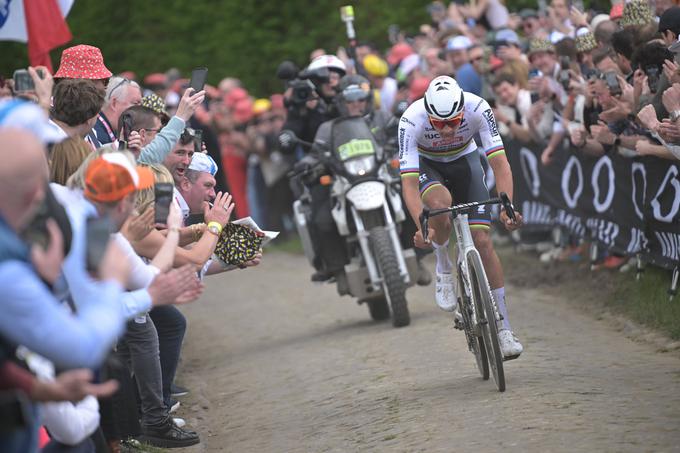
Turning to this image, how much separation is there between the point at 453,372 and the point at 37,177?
18.7ft

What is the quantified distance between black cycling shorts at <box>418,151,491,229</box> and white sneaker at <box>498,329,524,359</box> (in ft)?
4.04

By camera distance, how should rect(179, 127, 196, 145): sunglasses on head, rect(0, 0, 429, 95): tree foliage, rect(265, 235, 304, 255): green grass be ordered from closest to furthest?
1. rect(179, 127, 196, 145): sunglasses on head
2. rect(265, 235, 304, 255): green grass
3. rect(0, 0, 429, 95): tree foliage

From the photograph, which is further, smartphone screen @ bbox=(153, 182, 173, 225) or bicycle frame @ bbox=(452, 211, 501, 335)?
bicycle frame @ bbox=(452, 211, 501, 335)

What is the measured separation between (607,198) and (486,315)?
5513mm

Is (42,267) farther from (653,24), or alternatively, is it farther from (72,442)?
(653,24)

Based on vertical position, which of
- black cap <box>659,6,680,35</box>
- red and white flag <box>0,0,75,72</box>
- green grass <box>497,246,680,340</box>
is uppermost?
red and white flag <box>0,0,75,72</box>

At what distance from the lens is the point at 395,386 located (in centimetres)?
971

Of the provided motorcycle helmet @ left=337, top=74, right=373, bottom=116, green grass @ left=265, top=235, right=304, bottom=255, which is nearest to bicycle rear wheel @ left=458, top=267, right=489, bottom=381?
motorcycle helmet @ left=337, top=74, right=373, bottom=116

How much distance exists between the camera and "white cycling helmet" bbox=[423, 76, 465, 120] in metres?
9.12

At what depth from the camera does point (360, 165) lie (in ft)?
43.3

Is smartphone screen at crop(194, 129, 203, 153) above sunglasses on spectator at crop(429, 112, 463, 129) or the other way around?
above

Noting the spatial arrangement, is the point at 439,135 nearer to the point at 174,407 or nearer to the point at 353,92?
the point at 174,407

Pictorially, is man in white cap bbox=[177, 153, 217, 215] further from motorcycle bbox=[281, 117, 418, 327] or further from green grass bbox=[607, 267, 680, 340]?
green grass bbox=[607, 267, 680, 340]

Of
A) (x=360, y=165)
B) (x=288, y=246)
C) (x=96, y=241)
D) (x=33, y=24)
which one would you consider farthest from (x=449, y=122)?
(x=288, y=246)
